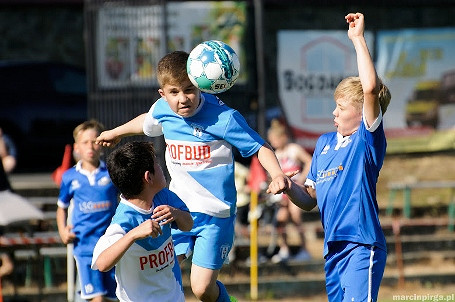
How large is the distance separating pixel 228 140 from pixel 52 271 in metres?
5.66

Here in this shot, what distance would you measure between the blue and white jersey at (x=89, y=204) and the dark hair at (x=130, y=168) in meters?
3.08

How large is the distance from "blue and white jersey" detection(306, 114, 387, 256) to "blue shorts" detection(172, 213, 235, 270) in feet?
3.30

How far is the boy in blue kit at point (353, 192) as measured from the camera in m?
5.38

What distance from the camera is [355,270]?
17.7 ft

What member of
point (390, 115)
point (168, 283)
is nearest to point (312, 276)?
point (390, 115)

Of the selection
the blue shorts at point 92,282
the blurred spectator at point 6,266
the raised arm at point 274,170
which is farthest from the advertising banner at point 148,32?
the raised arm at point 274,170

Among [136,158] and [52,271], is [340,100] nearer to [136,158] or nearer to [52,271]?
[136,158]

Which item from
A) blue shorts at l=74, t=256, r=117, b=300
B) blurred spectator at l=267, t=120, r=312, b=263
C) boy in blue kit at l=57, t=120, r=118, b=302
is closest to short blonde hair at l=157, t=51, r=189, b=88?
boy in blue kit at l=57, t=120, r=118, b=302

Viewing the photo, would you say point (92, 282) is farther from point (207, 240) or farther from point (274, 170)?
point (274, 170)

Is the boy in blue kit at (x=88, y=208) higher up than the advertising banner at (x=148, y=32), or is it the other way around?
the advertising banner at (x=148, y=32)

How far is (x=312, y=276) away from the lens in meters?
11.7

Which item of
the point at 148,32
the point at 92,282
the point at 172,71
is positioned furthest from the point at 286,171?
the point at 172,71

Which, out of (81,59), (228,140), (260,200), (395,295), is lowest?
(395,295)

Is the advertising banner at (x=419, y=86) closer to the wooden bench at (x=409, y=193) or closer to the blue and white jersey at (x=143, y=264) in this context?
the wooden bench at (x=409, y=193)
